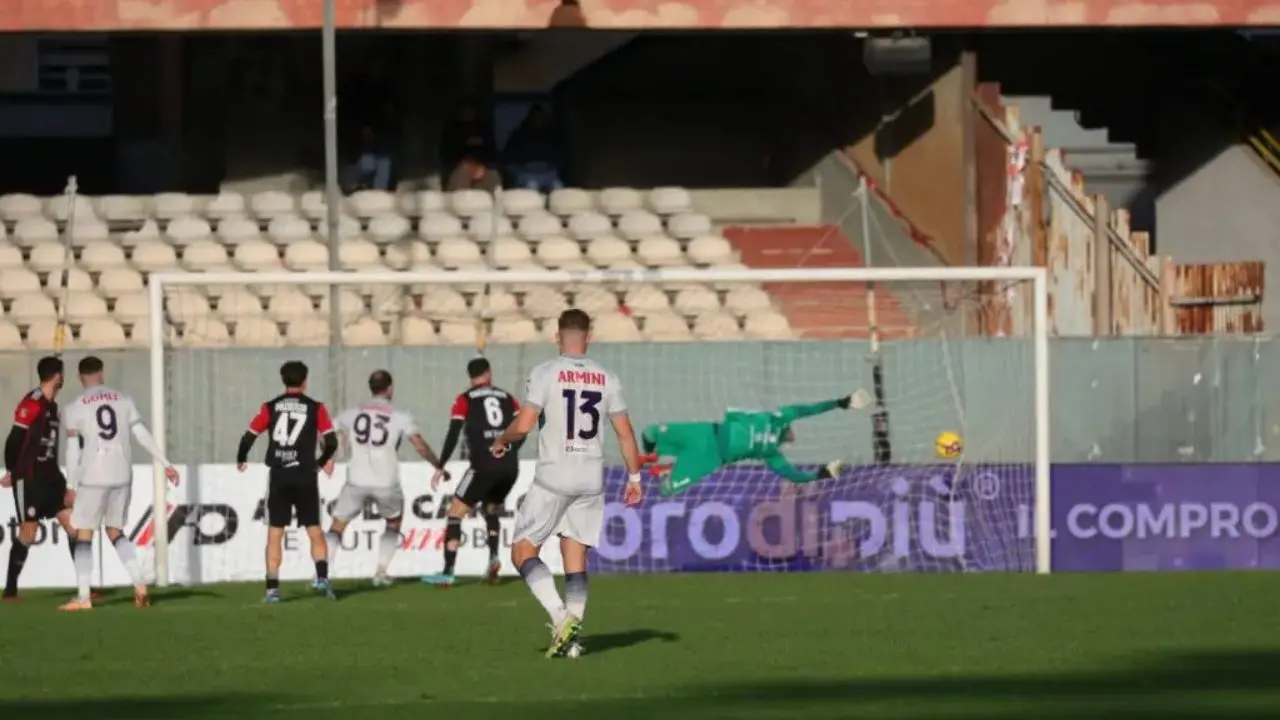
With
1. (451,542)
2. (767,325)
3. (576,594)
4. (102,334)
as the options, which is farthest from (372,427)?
(576,594)

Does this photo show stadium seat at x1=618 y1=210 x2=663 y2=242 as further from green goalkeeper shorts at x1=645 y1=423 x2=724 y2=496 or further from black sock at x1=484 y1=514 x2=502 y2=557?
black sock at x1=484 y1=514 x2=502 y2=557

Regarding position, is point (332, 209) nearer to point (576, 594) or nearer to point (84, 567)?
point (84, 567)

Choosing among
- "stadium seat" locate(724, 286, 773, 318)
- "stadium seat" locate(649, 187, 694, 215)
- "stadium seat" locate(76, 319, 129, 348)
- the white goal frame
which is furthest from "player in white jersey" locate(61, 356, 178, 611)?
"stadium seat" locate(649, 187, 694, 215)

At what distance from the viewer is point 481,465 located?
2077 centimetres

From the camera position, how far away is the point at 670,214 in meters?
29.4

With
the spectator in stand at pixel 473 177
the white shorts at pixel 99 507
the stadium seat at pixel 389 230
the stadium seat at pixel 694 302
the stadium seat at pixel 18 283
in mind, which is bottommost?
the white shorts at pixel 99 507

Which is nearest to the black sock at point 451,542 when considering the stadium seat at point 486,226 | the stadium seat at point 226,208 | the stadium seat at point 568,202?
the stadium seat at point 486,226

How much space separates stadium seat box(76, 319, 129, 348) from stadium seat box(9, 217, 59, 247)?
208 centimetres

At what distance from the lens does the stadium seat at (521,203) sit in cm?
2862

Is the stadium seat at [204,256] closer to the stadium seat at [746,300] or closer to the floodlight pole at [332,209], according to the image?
the floodlight pole at [332,209]

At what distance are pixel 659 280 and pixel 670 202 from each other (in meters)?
7.34

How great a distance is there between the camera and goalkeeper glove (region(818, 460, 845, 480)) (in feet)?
70.2

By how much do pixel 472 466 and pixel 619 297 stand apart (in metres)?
5.52

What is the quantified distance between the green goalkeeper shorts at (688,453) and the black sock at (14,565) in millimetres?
5349
